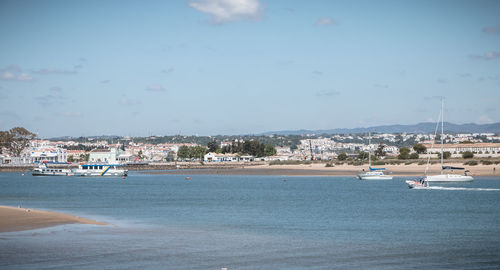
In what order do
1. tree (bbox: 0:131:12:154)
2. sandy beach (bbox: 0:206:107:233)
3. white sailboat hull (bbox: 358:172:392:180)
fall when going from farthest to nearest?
tree (bbox: 0:131:12:154), white sailboat hull (bbox: 358:172:392:180), sandy beach (bbox: 0:206:107:233)

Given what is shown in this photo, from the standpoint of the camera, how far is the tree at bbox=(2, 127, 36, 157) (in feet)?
531

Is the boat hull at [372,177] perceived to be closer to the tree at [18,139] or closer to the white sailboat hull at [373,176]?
the white sailboat hull at [373,176]

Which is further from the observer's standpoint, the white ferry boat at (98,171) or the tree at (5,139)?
the tree at (5,139)

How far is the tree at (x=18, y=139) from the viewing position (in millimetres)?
161775

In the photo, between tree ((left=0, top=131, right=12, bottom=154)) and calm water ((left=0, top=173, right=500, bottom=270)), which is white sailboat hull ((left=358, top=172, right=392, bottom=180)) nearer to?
calm water ((left=0, top=173, right=500, bottom=270))

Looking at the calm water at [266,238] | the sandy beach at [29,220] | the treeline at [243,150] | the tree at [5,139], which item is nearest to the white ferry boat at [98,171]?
the tree at [5,139]

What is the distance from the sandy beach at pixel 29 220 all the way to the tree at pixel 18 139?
137 metres

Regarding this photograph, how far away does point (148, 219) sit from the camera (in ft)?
108

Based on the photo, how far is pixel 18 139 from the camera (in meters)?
163

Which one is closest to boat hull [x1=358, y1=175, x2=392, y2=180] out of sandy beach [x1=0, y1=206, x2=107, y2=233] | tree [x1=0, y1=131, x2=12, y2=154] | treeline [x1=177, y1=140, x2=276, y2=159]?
sandy beach [x1=0, y1=206, x2=107, y2=233]

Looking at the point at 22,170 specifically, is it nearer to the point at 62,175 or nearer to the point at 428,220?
the point at 62,175

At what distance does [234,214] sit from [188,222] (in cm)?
537

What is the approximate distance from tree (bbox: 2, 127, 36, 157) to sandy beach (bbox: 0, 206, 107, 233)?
137292 mm

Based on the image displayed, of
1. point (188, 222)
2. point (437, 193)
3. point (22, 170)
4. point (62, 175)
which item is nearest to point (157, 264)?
point (188, 222)
